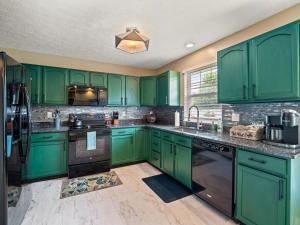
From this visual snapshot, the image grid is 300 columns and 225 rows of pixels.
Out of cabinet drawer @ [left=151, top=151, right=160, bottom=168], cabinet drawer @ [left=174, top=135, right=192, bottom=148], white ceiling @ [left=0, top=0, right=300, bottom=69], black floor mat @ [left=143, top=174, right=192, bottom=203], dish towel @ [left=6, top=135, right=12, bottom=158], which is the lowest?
black floor mat @ [left=143, top=174, right=192, bottom=203]

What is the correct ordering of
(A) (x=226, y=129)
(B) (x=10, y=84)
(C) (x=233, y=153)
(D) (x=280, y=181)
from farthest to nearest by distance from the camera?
(A) (x=226, y=129), (C) (x=233, y=153), (B) (x=10, y=84), (D) (x=280, y=181)

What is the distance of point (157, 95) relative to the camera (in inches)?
155

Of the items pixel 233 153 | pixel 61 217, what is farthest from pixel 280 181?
pixel 61 217

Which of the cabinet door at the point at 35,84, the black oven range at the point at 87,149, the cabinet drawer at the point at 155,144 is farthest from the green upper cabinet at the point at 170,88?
the cabinet door at the point at 35,84

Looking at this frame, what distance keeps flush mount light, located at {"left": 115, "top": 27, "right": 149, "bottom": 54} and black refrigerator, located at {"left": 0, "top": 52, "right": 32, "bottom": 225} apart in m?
1.12

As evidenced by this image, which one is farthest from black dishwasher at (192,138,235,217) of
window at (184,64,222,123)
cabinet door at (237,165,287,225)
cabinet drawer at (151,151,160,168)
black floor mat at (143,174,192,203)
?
cabinet drawer at (151,151,160,168)

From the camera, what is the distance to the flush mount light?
1.86 meters

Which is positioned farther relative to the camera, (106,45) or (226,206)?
(106,45)

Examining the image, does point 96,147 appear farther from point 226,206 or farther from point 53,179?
point 226,206

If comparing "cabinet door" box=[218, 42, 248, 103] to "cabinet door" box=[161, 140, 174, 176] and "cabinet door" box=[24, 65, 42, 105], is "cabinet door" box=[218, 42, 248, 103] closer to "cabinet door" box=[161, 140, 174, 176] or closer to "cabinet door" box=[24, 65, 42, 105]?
"cabinet door" box=[161, 140, 174, 176]

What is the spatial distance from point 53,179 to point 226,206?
2.84 meters

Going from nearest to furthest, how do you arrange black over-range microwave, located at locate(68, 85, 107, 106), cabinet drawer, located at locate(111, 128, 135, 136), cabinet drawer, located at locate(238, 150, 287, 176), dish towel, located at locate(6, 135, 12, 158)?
cabinet drawer, located at locate(238, 150, 287, 176)
dish towel, located at locate(6, 135, 12, 158)
black over-range microwave, located at locate(68, 85, 107, 106)
cabinet drawer, located at locate(111, 128, 135, 136)

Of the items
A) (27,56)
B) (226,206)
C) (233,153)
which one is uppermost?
(27,56)

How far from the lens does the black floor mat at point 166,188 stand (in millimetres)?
2369
